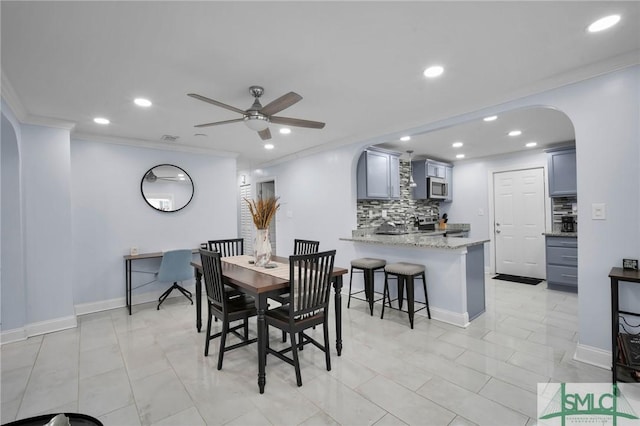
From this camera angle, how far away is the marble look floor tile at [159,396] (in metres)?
1.93

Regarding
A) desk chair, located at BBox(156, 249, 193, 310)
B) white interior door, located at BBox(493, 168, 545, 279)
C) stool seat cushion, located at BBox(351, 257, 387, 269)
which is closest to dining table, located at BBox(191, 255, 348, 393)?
stool seat cushion, located at BBox(351, 257, 387, 269)

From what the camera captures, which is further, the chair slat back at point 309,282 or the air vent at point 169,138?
the air vent at point 169,138

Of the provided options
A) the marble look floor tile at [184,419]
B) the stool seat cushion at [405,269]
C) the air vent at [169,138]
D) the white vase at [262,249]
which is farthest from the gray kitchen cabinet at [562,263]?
the air vent at [169,138]

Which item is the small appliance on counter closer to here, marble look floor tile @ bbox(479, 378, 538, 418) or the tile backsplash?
the tile backsplash

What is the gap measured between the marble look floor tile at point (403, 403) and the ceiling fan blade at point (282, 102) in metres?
2.11

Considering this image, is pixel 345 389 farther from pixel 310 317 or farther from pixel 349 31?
pixel 349 31

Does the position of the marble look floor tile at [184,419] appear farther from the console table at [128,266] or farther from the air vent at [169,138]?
the air vent at [169,138]

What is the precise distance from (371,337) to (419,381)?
812mm

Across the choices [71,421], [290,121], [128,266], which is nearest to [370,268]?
[290,121]

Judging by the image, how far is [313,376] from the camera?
7.59ft

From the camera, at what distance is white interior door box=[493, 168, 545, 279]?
5.25m

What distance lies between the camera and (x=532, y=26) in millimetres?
1827

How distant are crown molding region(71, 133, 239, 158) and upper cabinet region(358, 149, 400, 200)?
2339 millimetres

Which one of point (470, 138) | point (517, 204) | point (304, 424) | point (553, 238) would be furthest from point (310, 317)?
point (517, 204)
